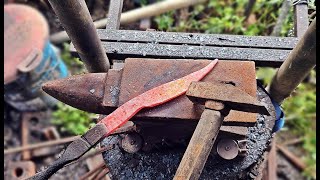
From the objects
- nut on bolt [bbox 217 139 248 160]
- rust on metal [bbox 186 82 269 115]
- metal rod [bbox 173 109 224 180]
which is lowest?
nut on bolt [bbox 217 139 248 160]

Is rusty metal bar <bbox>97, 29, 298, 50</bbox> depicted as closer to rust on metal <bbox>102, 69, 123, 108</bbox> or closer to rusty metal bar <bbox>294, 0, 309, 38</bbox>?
rusty metal bar <bbox>294, 0, 309, 38</bbox>

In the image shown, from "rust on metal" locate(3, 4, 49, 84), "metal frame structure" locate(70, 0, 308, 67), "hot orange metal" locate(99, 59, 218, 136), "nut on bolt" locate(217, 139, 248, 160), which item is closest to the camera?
"hot orange metal" locate(99, 59, 218, 136)

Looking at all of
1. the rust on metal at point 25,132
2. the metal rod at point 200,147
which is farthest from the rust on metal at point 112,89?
the rust on metal at point 25,132

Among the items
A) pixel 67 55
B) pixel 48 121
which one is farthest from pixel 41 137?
pixel 67 55

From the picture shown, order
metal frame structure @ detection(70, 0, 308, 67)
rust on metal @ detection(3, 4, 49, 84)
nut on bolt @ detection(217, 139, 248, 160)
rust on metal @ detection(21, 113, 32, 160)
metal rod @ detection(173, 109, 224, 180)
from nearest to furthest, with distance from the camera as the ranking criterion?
metal rod @ detection(173, 109, 224, 180) < nut on bolt @ detection(217, 139, 248, 160) < metal frame structure @ detection(70, 0, 308, 67) < rust on metal @ detection(3, 4, 49, 84) < rust on metal @ detection(21, 113, 32, 160)

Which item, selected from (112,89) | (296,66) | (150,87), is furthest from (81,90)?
(296,66)

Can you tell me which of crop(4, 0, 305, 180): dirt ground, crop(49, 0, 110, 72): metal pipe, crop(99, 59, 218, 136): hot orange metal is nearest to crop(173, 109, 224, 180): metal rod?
crop(99, 59, 218, 136): hot orange metal

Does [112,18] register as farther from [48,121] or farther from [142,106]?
[48,121]
